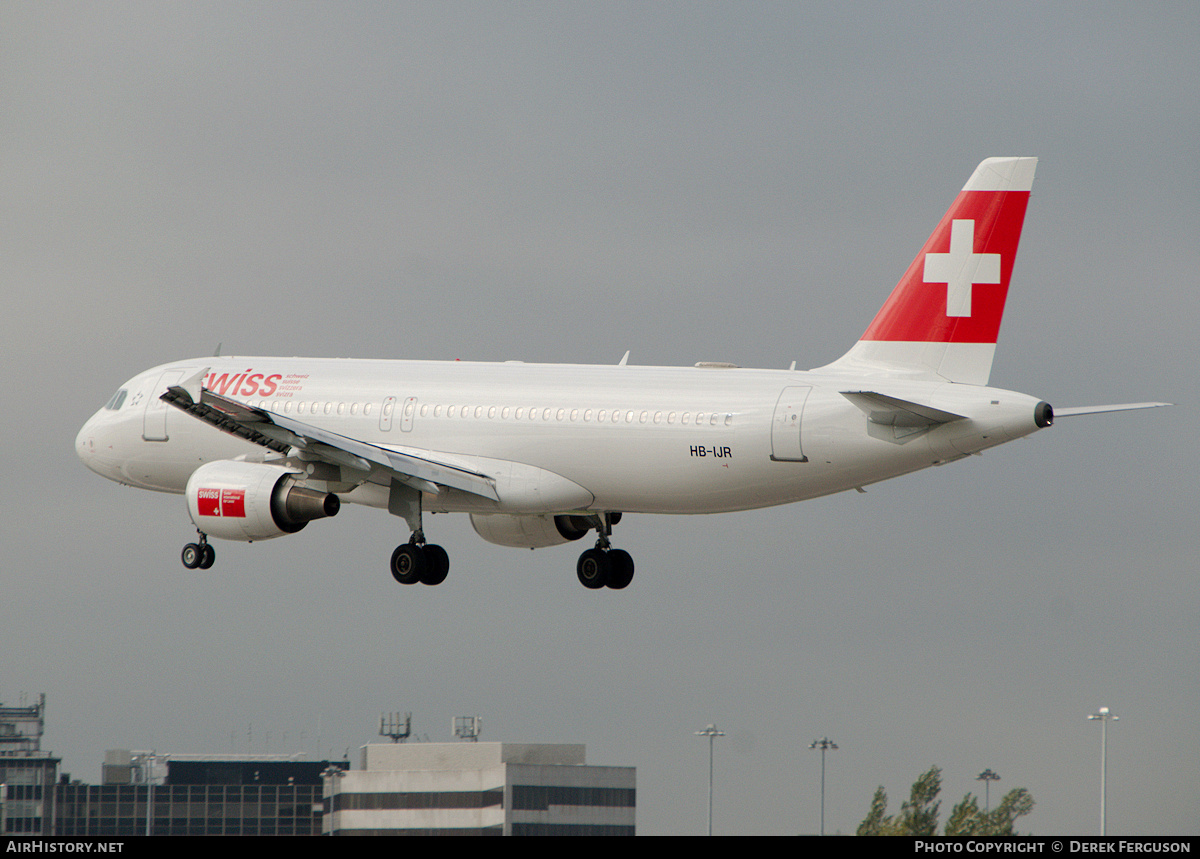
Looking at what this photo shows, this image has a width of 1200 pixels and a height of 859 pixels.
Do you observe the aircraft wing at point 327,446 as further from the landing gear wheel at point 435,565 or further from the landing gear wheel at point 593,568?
the landing gear wheel at point 593,568

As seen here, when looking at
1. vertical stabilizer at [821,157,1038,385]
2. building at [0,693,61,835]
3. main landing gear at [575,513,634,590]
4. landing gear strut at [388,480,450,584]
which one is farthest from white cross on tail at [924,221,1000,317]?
building at [0,693,61,835]

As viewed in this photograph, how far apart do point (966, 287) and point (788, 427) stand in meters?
6.03

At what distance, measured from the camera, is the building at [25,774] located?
11932 centimetres

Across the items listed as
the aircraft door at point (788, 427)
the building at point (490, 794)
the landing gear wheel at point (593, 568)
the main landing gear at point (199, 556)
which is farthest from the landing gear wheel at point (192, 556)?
the building at point (490, 794)

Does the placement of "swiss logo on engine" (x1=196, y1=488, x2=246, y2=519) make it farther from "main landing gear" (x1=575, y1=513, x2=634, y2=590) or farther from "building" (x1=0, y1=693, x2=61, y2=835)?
"building" (x1=0, y1=693, x2=61, y2=835)

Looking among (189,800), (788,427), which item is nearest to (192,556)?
(788,427)

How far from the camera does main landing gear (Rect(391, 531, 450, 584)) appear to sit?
5059 cm

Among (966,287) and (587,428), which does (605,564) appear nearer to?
(587,428)

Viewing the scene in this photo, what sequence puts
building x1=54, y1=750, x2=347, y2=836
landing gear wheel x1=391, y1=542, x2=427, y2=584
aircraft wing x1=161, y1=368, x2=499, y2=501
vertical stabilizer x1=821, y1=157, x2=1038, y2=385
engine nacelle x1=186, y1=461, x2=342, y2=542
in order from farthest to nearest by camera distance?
building x1=54, y1=750, x2=347, y2=836 < landing gear wheel x1=391, y1=542, x2=427, y2=584 < engine nacelle x1=186, y1=461, x2=342, y2=542 < aircraft wing x1=161, y1=368, x2=499, y2=501 < vertical stabilizer x1=821, y1=157, x2=1038, y2=385

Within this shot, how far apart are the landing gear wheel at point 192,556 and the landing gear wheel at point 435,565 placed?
867 centimetres

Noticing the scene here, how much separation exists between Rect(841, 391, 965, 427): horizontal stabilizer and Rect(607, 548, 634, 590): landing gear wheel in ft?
42.8
